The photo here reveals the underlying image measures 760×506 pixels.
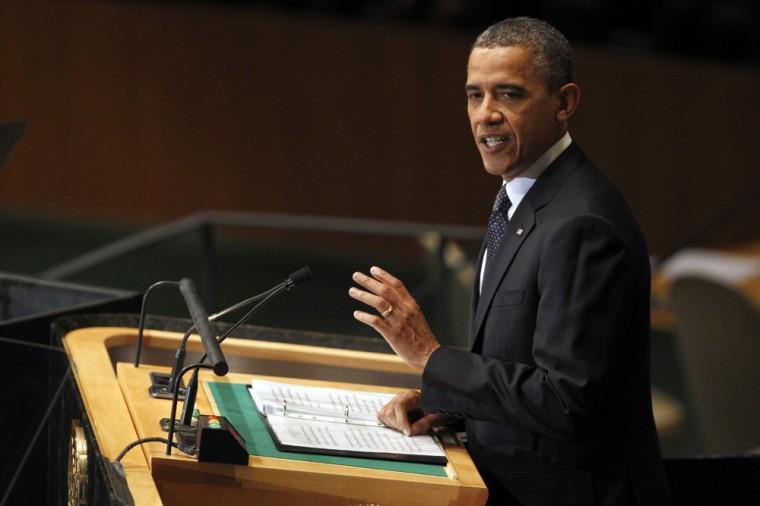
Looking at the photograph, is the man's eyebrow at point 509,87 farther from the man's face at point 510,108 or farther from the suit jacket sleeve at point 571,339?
the suit jacket sleeve at point 571,339

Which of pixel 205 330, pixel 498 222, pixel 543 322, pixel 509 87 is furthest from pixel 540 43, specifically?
pixel 205 330

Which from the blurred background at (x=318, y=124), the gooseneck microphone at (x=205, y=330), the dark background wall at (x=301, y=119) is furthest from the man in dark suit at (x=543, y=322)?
the dark background wall at (x=301, y=119)

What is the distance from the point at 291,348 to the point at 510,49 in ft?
2.72

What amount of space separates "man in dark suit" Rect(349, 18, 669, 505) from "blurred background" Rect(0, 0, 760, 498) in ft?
14.5

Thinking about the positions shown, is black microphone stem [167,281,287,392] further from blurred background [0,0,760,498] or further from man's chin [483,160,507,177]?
blurred background [0,0,760,498]

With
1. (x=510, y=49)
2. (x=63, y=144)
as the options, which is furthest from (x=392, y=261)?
(x=510, y=49)

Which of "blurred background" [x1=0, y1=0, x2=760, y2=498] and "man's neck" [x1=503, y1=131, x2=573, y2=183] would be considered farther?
"blurred background" [x1=0, y1=0, x2=760, y2=498]

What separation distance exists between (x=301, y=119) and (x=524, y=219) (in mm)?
5125

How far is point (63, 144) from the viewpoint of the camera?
295 inches

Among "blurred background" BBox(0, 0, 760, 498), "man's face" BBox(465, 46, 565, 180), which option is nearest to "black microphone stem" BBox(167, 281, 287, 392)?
"man's face" BBox(465, 46, 565, 180)

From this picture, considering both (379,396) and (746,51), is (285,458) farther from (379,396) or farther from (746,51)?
(746,51)

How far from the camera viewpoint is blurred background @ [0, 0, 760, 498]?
275 inches

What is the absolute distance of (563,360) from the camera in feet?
6.80

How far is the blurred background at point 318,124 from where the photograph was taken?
6.99 metres
